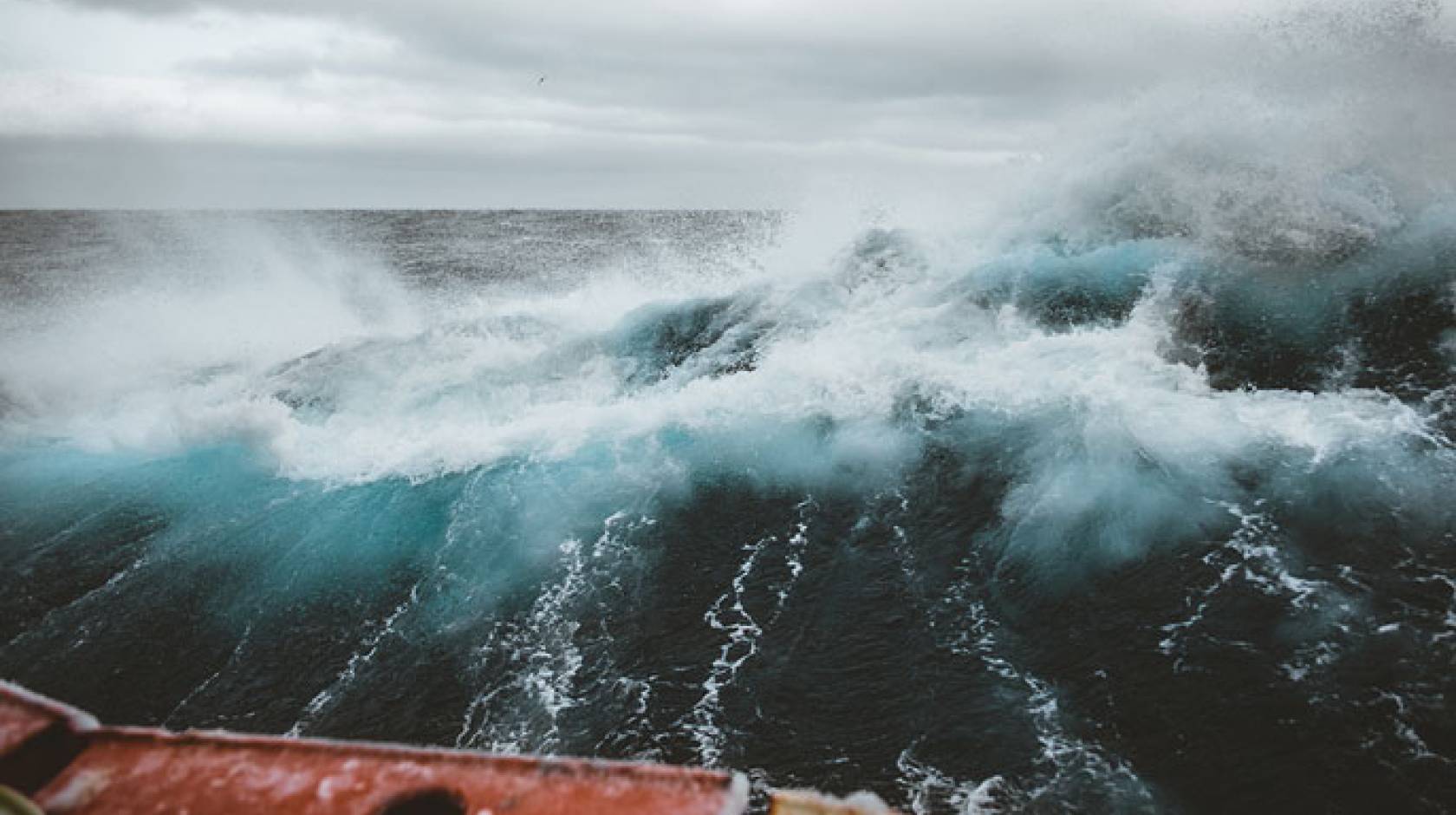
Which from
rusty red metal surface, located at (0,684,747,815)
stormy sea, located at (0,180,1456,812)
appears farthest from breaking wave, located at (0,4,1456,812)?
rusty red metal surface, located at (0,684,747,815)

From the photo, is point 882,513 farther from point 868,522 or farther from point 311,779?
point 311,779

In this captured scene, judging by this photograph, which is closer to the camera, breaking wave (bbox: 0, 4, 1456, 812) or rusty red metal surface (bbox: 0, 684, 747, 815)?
rusty red metal surface (bbox: 0, 684, 747, 815)

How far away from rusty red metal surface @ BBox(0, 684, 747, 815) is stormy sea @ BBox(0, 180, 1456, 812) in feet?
18.2

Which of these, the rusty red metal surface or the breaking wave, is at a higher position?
the rusty red metal surface

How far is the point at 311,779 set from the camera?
243 cm

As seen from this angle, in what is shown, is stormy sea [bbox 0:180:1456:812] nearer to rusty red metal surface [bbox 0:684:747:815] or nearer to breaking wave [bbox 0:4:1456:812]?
breaking wave [bbox 0:4:1456:812]

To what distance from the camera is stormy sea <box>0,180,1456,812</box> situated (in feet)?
25.0

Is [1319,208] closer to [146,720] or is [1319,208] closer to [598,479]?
[598,479]

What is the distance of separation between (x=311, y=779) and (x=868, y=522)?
9.84 meters

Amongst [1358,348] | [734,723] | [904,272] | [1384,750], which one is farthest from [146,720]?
[1358,348]

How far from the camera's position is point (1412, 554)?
349 inches

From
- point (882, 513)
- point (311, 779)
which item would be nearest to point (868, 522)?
point (882, 513)

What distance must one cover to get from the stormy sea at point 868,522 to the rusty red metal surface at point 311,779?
5541 millimetres

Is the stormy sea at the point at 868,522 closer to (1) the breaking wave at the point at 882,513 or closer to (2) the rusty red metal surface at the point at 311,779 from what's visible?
(1) the breaking wave at the point at 882,513
